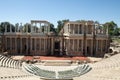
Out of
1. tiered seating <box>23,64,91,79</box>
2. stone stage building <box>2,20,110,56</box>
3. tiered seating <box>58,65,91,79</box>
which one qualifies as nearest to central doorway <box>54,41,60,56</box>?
stone stage building <box>2,20,110,56</box>

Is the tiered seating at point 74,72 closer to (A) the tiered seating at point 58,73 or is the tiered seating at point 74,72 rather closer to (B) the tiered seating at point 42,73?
(A) the tiered seating at point 58,73

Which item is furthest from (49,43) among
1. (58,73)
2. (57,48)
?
(58,73)

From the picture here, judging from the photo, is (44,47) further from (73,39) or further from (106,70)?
(106,70)

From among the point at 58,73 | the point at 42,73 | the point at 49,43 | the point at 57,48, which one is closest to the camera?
the point at 42,73

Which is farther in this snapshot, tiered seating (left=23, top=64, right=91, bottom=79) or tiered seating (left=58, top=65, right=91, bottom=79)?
tiered seating (left=58, top=65, right=91, bottom=79)

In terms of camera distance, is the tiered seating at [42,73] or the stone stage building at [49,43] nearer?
the tiered seating at [42,73]

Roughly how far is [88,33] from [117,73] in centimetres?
2681

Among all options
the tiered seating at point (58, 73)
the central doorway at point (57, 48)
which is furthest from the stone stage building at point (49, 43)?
the tiered seating at point (58, 73)

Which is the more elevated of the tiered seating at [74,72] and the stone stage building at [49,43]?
the stone stage building at [49,43]

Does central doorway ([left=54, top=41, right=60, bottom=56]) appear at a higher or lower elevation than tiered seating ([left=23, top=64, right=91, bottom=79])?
higher

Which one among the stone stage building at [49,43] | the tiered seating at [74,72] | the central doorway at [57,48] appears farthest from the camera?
the central doorway at [57,48]

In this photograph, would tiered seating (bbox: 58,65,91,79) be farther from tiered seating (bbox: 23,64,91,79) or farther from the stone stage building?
the stone stage building

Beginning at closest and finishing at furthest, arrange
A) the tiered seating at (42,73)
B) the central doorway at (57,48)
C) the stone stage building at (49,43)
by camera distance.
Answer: the tiered seating at (42,73) < the stone stage building at (49,43) < the central doorway at (57,48)

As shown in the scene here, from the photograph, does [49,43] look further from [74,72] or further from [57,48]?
[74,72]
